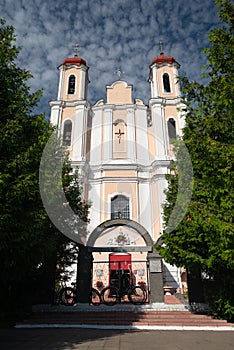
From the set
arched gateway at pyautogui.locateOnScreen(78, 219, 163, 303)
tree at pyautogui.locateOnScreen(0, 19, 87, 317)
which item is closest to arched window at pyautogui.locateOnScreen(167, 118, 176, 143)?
arched gateway at pyautogui.locateOnScreen(78, 219, 163, 303)

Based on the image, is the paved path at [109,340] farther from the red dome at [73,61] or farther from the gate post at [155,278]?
the red dome at [73,61]

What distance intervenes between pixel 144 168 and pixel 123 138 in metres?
2.91

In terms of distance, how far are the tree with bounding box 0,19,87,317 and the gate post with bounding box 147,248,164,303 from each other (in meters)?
3.74

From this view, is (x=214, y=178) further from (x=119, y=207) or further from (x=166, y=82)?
(x=166, y=82)

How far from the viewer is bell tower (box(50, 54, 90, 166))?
18.8m

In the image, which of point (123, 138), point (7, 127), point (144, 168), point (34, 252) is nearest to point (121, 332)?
point (34, 252)

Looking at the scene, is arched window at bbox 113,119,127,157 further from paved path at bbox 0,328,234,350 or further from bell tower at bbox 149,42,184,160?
paved path at bbox 0,328,234,350

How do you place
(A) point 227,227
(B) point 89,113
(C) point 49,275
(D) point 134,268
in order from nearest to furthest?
(A) point 227,227 → (C) point 49,275 → (D) point 134,268 → (B) point 89,113

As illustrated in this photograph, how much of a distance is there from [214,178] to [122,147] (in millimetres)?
12906

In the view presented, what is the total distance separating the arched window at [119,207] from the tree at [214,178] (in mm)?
8248

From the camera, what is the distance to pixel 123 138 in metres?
19.2

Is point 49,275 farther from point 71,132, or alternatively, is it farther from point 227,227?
point 71,132

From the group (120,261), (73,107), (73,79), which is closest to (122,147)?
(73,107)

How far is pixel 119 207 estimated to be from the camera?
17094mm
